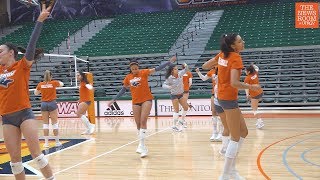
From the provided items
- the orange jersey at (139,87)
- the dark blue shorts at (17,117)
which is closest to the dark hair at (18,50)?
the dark blue shorts at (17,117)

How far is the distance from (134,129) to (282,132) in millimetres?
5017

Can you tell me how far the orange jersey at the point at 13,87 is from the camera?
480 centimetres

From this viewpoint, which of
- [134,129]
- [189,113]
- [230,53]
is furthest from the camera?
[189,113]

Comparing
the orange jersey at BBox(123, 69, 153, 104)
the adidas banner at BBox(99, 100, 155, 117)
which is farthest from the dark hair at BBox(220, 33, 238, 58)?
the adidas banner at BBox(99, 100, 155, 117)

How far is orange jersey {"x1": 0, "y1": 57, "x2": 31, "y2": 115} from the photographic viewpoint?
4.80 metres

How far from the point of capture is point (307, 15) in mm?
20812

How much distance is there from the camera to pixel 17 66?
4.85 m

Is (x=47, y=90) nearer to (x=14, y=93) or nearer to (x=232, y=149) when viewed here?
(x=14, y=93)

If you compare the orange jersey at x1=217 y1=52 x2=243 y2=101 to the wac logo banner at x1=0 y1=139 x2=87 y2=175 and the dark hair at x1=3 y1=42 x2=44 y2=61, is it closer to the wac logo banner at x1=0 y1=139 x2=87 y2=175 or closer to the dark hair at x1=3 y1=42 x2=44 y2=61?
the dark hair at x1=3 y1=42 x2=44 y2=61

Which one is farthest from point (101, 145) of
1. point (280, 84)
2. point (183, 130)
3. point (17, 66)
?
point (280, 84)

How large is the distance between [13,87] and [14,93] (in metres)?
0.07

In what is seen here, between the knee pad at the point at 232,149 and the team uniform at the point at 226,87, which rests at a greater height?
the team uniform at the point at 226,87

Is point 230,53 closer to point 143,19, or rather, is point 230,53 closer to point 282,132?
point 282,132

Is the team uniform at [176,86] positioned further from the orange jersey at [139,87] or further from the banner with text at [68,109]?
the banner with text at [68,109]
